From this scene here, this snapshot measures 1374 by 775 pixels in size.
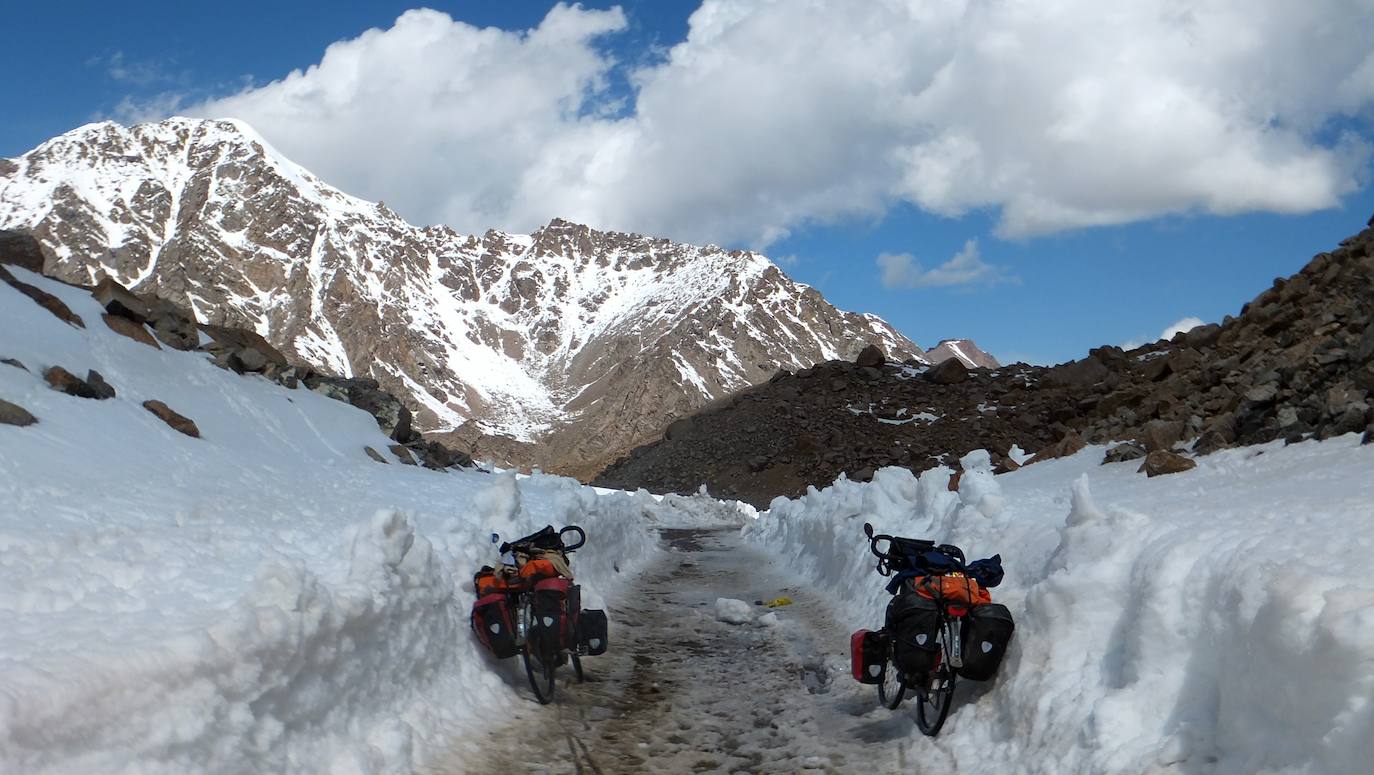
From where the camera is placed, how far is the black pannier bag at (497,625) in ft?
26.3

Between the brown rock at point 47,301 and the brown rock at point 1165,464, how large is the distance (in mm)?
16707

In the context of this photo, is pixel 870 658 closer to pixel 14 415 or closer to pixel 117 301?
pixel 14 415

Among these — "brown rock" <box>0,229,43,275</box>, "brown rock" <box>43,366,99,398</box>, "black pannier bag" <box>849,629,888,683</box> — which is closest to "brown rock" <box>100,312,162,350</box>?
"brown rock" <box>0,229,43,275</box>

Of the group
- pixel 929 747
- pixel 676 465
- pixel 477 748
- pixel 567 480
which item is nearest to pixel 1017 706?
pixel 929 747

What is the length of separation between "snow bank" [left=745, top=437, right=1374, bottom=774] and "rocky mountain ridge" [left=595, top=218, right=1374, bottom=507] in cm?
375

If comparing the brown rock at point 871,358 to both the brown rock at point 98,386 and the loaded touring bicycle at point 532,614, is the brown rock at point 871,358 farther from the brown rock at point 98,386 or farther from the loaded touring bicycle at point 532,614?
the loaded touring bicycle at point 532,614

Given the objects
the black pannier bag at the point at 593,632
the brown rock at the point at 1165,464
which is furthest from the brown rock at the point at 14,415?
the brown rock at the point at 1165,464

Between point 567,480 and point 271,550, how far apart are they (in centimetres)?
1258

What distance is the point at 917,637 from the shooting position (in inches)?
267

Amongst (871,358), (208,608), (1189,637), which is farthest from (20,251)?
(871,358)

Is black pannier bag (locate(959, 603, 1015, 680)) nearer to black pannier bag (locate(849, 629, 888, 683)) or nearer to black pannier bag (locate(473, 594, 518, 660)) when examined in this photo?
black pannier bag (locate(849, 629, 888, 683))

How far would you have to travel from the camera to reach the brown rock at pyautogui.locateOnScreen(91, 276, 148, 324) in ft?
58.1

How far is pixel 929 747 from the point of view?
22.0 ft

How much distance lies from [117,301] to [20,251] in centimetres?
209
